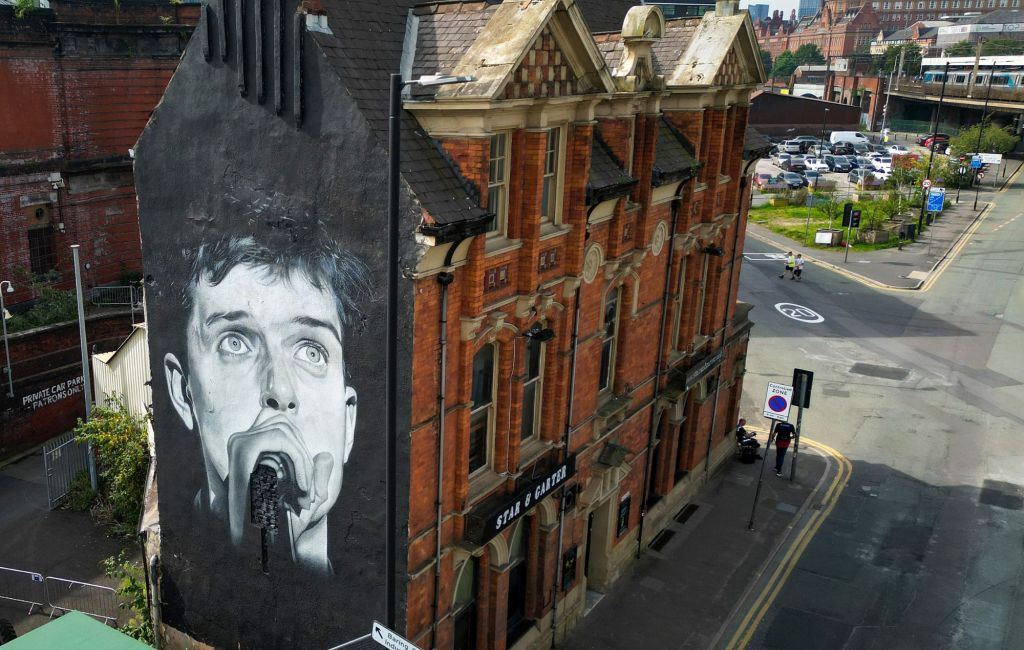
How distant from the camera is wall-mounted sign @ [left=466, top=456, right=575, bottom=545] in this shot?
46.9 feet

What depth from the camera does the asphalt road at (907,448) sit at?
792 inches

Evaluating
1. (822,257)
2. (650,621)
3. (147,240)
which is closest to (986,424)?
(650,621)

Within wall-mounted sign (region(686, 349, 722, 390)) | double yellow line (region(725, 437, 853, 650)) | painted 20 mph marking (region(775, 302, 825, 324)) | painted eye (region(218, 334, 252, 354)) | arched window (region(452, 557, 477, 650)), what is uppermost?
painted eye (region(218, 334, 252, 354))

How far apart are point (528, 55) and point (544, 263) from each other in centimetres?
359

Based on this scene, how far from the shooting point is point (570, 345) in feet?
54.0

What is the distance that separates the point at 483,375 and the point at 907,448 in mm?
19837

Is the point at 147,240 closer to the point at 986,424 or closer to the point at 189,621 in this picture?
the point at 189,621

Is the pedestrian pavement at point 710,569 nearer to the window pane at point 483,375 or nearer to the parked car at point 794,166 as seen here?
the window pane at point 483,375

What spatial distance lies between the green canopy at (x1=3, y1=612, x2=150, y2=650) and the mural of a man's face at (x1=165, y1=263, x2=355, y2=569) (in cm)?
334

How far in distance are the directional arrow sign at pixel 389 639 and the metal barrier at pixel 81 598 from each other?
10.3 meters

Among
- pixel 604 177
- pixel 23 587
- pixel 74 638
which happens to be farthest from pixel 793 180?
pixel 74 638

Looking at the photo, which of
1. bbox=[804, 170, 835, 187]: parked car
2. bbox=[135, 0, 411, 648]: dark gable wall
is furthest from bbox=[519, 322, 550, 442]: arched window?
bbox=[804, 170, 835, 187]: parked car

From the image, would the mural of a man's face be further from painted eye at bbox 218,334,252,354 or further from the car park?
the car park

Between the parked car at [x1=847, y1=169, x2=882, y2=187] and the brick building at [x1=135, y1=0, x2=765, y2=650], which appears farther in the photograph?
the parked car at [x1=847, y1=169, x2=882, y2=187]
